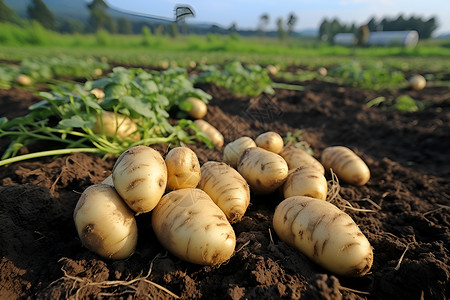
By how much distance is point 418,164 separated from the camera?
3.58m

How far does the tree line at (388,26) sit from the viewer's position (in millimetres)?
61625

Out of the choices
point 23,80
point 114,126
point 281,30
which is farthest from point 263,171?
point 281,30

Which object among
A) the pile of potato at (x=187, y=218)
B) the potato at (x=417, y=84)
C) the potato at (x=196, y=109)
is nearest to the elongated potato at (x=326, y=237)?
the pile of potato at (x=187, y=218)

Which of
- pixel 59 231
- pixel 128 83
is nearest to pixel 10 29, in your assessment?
pixel 128 83

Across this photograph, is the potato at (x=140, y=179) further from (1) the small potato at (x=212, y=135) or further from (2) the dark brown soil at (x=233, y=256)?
(1) the small potato at (x=212, y=135)

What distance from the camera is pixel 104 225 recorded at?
58.3 inches

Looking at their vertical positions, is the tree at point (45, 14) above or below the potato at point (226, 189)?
above

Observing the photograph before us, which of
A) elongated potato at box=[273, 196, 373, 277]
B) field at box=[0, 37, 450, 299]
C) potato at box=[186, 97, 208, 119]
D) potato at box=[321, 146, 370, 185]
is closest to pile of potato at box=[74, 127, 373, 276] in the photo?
elongated potato at box=[273, 196, 373, 277]

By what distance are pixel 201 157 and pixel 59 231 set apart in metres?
1.45

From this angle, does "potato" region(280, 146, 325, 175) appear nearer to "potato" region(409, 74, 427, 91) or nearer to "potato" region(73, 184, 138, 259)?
"potato" region(73, 184, 138, 259)

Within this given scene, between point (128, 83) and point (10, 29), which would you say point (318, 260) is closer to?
point (128, 83)

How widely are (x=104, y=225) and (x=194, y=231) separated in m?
0.52

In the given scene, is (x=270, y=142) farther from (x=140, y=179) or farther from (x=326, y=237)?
(x=140, y=179)

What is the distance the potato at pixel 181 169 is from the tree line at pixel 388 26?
214 ft
